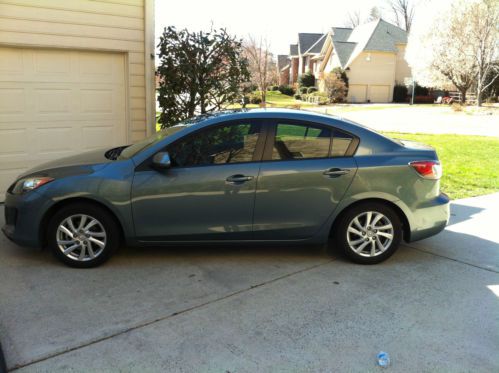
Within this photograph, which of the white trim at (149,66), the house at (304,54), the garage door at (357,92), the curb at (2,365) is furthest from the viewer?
the house at (304,54)

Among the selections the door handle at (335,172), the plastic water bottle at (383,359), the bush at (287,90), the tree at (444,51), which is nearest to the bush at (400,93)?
the tree at (444,51)

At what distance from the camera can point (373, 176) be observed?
15.2 ft

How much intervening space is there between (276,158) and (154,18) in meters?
4.47

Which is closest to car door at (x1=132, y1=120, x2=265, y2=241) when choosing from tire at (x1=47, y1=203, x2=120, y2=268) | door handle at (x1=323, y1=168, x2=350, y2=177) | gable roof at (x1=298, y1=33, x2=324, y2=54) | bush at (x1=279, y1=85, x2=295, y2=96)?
tire at (x1=47, y1=203, x2=120, y2=268)

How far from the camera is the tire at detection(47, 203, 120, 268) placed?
446 cm

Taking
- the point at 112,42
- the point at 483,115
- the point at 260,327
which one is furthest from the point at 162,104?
the point at 483,115

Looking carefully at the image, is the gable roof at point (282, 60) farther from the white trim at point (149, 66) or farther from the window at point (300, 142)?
the window at point (300, 142)

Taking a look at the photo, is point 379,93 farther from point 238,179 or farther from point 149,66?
point 238,179

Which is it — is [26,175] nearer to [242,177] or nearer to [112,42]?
[242,177]

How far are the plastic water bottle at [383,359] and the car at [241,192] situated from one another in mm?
1636

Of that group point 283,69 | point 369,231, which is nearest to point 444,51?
point 369,231

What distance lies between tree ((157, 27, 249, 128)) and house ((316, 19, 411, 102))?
125 feet

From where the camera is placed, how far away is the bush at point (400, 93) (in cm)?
4672

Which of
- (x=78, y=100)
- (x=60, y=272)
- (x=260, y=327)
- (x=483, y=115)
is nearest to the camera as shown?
(x=260, y=327)
